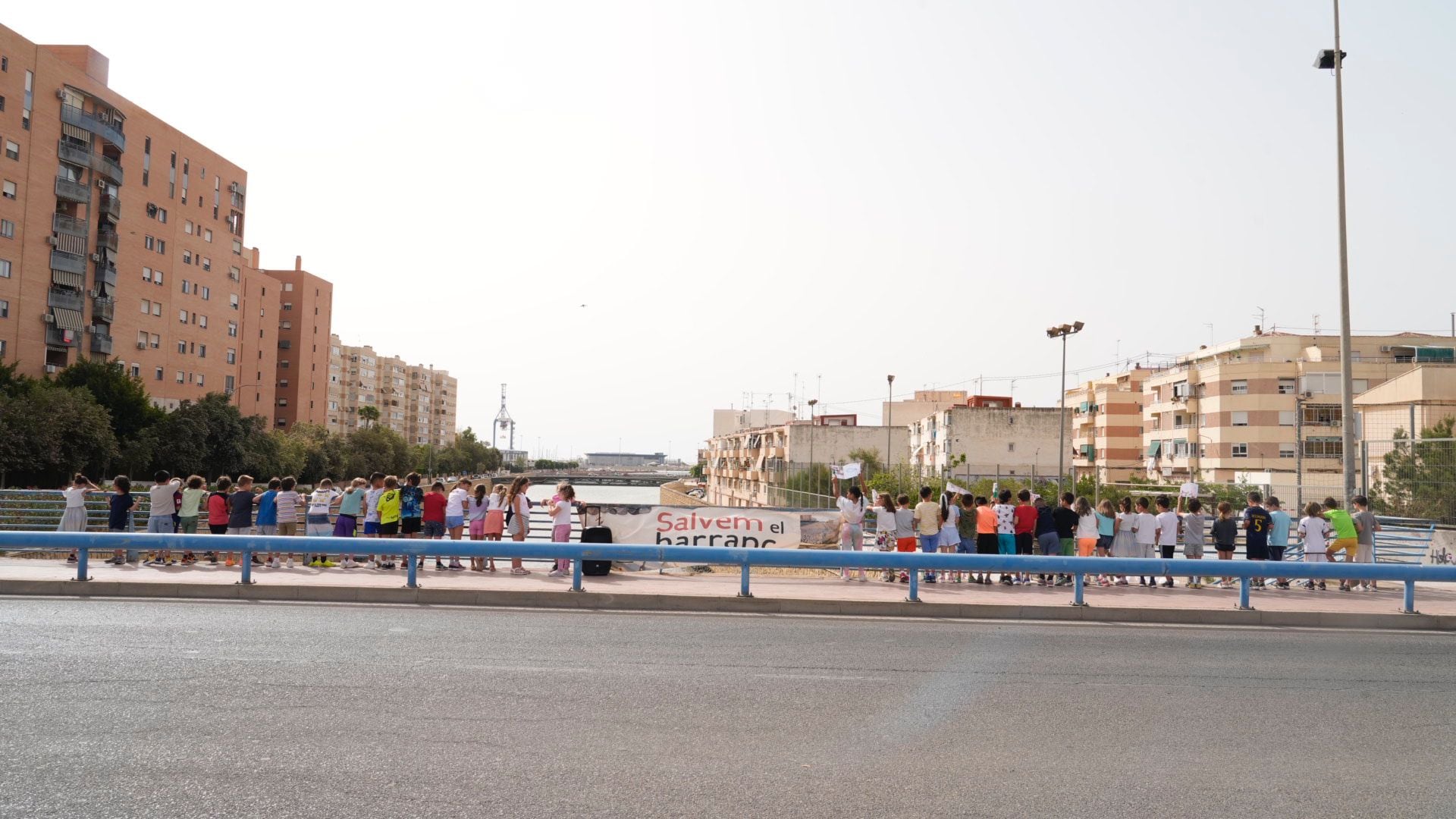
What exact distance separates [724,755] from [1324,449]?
69623mm

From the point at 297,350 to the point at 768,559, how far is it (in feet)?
343

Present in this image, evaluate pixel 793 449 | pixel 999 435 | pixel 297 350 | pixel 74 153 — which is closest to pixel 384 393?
pixel 297 350

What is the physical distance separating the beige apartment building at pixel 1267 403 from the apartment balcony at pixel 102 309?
7041 cm

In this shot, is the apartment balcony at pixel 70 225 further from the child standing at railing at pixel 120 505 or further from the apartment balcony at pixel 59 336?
the child standing at railing at pixel 120 505

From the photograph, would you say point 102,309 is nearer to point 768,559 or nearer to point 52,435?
point 52,435

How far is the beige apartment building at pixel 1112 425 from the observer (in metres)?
87.4

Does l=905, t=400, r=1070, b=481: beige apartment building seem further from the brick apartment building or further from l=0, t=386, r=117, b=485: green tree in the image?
l=0, t=386, r=117, b=485: green tree

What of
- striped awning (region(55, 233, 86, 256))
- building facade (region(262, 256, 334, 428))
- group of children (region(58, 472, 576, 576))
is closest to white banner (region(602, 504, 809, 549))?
group of children (region(58, 472, 576, 576))

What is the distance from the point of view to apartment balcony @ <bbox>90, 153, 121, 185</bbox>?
63.6m

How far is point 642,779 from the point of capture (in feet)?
18.7

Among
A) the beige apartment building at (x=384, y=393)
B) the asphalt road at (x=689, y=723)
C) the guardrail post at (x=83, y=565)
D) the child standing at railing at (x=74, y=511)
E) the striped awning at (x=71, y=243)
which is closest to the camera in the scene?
the asphalt road at (x=689, y=723)

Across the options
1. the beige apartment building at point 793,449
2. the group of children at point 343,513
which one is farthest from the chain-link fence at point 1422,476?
the beige apartment building at point 793,449

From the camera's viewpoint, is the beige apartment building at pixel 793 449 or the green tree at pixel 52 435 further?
the beige apartment building at pixel 793 449

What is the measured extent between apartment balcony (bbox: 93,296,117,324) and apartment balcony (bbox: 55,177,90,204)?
611 cm
